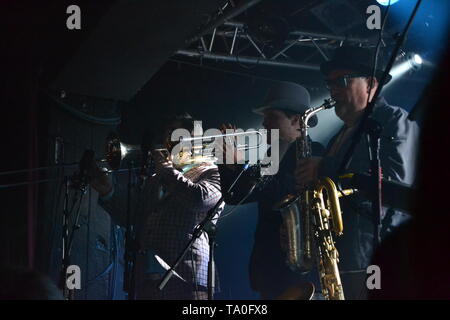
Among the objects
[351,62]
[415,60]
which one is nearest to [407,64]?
[415,60]

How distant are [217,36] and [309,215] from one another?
2999 millimetres

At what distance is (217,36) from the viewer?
260 inches

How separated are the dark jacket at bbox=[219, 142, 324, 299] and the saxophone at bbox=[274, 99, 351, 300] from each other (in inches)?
5.2

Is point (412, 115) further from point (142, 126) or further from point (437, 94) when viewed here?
point (142, 126)

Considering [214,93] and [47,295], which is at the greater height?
[214,93]

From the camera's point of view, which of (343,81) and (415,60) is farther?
(415,60)

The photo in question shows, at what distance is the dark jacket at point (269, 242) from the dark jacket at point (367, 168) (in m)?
0.51

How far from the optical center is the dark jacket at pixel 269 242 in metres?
4.34

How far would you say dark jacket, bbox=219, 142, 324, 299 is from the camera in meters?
4.34

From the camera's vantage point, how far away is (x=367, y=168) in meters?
3.92

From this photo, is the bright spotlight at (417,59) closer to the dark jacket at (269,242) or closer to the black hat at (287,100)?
the black hat at (287,100)

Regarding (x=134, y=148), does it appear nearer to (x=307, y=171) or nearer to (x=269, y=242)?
(x=269, y=242)

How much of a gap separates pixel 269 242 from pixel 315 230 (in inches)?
16.1
